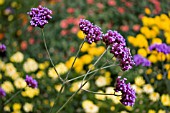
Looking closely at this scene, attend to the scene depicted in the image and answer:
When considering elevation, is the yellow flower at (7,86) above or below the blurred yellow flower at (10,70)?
below

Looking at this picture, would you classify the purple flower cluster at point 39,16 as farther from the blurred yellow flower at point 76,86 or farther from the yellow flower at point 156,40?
the yellow flower at point 156,40

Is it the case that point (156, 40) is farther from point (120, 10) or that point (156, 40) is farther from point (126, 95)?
point (126, 95)

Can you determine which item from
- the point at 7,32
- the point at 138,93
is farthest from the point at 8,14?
the point at 138,93

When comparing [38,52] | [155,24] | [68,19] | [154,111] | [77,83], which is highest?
[68,19]

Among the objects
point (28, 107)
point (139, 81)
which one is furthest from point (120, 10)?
point (28, 107)

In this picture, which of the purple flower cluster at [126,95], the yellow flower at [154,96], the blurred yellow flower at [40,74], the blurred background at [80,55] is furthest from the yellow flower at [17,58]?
the purple flower cluster at [126,95]

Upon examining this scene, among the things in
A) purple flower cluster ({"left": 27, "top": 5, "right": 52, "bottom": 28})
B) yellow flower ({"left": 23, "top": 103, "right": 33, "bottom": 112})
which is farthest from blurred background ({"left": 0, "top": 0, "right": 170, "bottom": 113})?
purple flower cluster ({"left": 27, "top": 5, "right": 52, "bottom": 28})

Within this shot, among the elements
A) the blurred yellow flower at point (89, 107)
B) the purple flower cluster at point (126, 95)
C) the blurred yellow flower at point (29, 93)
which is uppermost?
the blurred yellow flower at point (29, 93)

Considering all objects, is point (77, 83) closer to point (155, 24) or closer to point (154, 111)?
point (154, 111)

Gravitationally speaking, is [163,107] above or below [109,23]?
below
